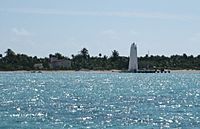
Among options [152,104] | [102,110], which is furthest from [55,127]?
[152,104]

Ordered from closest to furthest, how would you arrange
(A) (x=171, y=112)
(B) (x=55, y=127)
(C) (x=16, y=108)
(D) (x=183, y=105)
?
(B) (x=55, y=127), (A) (x=171, y=112), (C) (x=16, y=108), (D) (x=183, y=105)

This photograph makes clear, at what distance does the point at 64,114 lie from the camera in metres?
63.4

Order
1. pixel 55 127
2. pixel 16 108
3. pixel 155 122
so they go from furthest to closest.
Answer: pixel 16 108
pixel 155 122
pixel 55 127

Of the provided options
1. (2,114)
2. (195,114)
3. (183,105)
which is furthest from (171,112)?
(2,114)

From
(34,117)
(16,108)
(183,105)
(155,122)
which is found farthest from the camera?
(183,105)

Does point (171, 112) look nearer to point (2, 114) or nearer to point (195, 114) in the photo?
point (195, 114)

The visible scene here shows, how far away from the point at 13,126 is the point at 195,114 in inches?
743

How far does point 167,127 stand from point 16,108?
23.6m

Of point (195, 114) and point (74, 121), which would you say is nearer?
point (74, 121)

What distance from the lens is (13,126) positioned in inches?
2077

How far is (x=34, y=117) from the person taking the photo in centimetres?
6047

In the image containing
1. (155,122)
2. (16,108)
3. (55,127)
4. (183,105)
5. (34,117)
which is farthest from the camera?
(183,105)

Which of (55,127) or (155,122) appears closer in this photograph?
(55,127)

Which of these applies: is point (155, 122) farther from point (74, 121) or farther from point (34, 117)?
point (34, 117)
